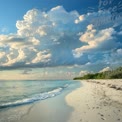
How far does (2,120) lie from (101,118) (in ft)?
21.2

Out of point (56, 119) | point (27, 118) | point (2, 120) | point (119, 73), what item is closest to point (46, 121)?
point (56, 119)

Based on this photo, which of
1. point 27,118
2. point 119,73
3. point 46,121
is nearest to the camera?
point 46,121

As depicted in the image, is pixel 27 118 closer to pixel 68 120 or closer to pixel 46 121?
pixel 46 121

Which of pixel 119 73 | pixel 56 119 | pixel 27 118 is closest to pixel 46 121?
pixel 56 119

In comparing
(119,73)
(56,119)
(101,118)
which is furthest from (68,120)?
(119,73)

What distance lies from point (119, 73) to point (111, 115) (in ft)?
401

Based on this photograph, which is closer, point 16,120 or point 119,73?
point 16,120

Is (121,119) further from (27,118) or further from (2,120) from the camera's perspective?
(2,120)

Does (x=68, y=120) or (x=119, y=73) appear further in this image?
(x=119, y=73)

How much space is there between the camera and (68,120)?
15328mm

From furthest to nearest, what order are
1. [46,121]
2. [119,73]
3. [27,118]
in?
1. [119,73]
2. [27,118]
3. [46,121]

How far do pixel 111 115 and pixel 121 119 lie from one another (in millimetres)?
1468

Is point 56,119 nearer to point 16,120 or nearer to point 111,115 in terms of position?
point 16,120

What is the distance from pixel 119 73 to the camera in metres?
135
